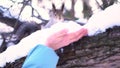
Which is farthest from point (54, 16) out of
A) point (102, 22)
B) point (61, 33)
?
point (102, 22)

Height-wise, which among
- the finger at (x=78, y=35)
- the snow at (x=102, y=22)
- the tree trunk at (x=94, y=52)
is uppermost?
the snow at (x=102, y=22)

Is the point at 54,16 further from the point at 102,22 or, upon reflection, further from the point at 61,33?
the point at 102,22

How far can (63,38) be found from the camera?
1.33 m

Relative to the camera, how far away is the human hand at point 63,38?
1313 mm

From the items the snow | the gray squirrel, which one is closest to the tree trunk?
the snow

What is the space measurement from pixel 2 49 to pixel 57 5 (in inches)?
12.4

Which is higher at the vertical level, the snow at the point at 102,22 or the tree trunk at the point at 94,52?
the snow at the point at 102,22

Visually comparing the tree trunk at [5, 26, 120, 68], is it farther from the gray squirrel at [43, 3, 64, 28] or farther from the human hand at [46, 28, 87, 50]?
the gray squirrel at [43, 3, 64, 28]

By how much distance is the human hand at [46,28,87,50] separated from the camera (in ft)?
4.31

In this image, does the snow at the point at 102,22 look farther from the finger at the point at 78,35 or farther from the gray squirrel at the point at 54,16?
the gray squirrel at the point at 54,16

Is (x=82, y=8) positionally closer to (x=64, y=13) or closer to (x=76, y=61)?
(x=64, y=13)

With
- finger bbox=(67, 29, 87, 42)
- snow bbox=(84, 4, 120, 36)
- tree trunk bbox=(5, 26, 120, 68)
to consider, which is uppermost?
snow bbox=(84, 4, 120, 36)

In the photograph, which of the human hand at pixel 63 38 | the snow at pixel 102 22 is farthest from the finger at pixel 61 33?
the snow at pixel 102 22

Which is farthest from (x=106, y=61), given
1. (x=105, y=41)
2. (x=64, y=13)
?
(x=64, y=13)
